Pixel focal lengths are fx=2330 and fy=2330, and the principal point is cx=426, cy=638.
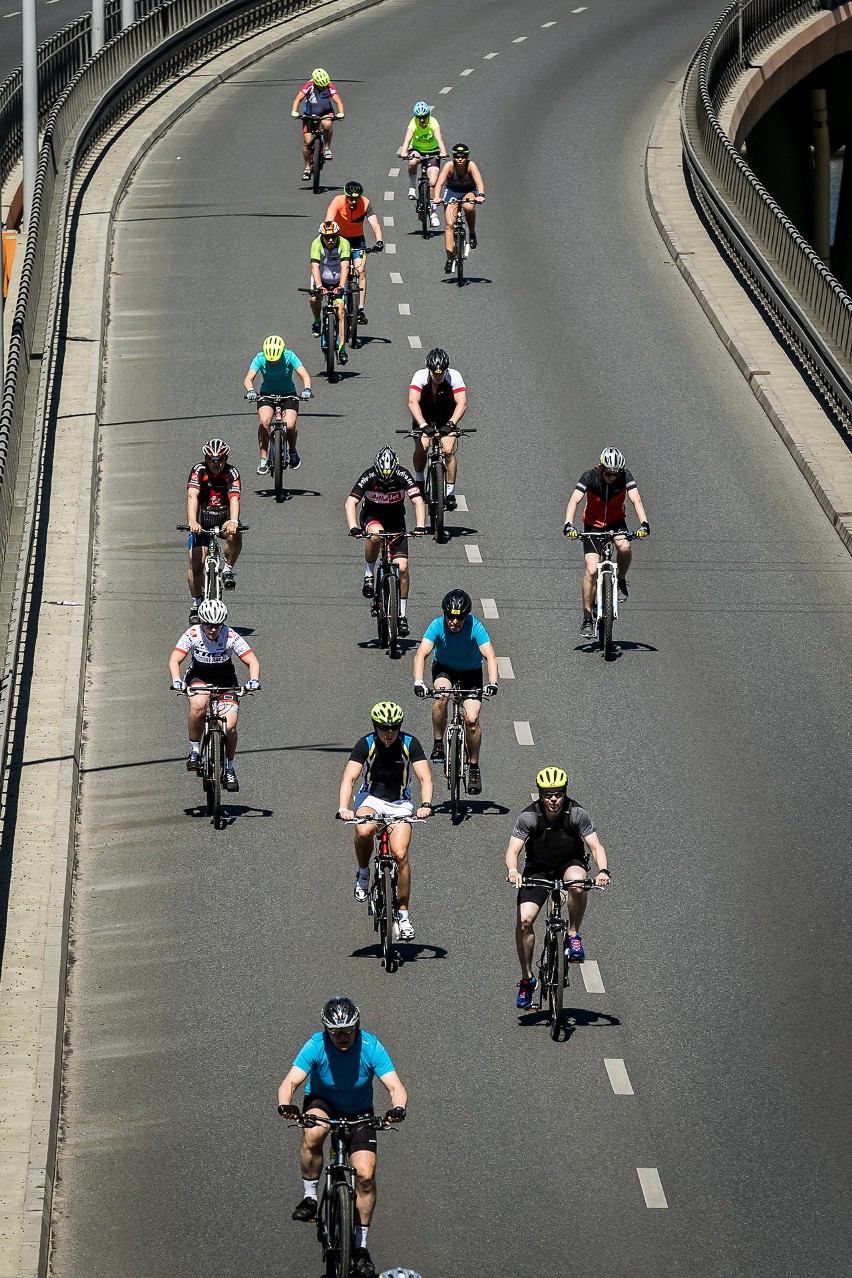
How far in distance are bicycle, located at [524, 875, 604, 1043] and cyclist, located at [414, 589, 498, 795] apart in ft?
11.4

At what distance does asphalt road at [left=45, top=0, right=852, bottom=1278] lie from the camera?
45.1 ft

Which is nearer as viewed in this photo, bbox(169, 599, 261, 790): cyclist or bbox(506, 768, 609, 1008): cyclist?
bbox(506, 768, 609, 1008): cyclist

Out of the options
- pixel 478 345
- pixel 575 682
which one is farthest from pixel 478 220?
pixel 575 682

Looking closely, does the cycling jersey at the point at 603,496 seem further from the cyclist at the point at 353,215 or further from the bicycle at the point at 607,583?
the cyclist at the point at 353,215

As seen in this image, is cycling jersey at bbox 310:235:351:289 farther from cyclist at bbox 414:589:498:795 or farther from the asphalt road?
cyclist at bbox 414:589:498:795

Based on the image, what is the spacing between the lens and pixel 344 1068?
41.7ft

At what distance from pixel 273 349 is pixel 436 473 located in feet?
7.70

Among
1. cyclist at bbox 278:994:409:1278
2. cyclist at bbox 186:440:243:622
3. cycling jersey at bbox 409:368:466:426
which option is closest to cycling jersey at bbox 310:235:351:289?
cycling jersey at bbox 409:368:466:426

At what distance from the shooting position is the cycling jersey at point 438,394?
81.6 feet

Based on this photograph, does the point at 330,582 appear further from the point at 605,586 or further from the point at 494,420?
the point at 494,420

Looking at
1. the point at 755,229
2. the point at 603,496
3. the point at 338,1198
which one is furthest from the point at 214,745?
the point at 755,229

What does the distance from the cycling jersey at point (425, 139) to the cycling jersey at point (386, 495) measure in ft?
57.3

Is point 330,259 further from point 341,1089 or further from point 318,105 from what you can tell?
point 341,1089

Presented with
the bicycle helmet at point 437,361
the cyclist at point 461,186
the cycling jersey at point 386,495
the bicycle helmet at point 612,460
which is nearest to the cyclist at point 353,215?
the cyclist at point 461,186
